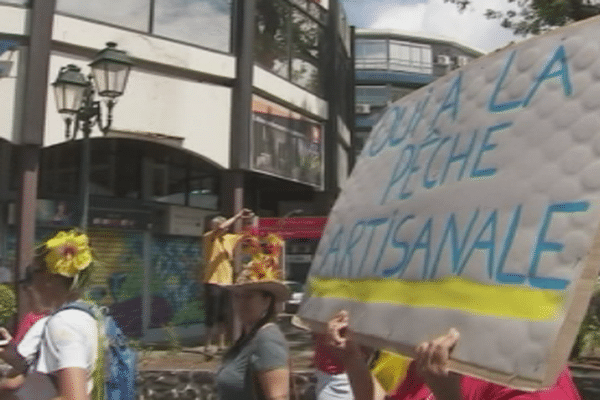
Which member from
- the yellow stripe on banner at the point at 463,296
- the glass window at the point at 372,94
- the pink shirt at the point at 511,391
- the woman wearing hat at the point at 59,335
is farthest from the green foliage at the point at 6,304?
the glass window at the point at 372,94

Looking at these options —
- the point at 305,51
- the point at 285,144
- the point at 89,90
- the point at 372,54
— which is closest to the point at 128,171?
the point at 285,144

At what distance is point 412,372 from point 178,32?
11.2 metres

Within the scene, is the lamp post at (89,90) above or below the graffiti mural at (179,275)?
above

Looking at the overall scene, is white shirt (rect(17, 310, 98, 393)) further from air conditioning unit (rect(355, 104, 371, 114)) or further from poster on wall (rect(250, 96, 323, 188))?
air conditioning unit (rect(355, 104, 371, 114))

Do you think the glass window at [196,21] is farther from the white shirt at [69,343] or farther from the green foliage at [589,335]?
the white shirt at [69,343]

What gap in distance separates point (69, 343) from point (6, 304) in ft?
28.3

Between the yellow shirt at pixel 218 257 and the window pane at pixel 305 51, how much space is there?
6116mm

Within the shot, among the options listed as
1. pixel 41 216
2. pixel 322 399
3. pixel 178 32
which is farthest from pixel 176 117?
pixel 322 399

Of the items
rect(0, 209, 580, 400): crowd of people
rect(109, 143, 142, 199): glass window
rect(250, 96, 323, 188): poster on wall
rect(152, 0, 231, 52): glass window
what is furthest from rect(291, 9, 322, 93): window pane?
rect(0, 209, 580, 400): crowd of people

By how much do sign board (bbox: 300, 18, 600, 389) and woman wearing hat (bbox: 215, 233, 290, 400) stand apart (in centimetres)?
95

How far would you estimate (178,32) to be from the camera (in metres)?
12.8

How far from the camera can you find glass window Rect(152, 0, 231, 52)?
41.4 feet

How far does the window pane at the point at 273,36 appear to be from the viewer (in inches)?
555

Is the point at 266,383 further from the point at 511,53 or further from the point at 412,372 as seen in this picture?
the point at 511,53
